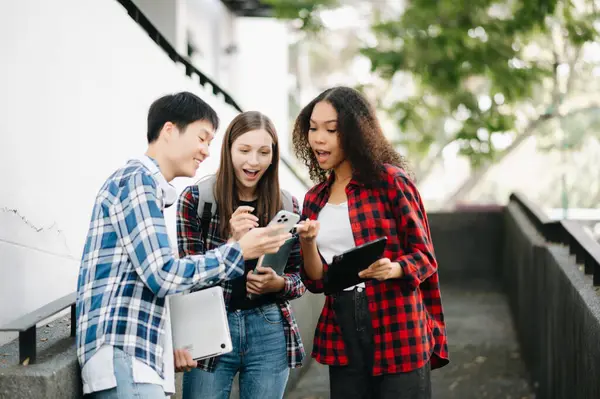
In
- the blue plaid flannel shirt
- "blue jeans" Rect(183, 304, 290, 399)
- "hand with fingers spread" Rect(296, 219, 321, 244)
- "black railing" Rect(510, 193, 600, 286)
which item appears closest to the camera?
the blue plaid flannel shirt

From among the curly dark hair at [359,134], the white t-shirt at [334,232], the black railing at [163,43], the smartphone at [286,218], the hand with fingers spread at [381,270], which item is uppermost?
the black railing at [163,43]

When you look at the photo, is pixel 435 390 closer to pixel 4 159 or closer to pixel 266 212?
pixel 266 212

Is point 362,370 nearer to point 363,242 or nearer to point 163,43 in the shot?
point 363,242

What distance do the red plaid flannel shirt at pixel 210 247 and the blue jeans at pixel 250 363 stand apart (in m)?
0.05

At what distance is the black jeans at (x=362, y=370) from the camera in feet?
11.2

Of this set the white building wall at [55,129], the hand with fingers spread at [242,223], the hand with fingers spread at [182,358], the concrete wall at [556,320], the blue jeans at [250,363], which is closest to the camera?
the hand with fingers spread at [182,358]

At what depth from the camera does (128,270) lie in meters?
2.65

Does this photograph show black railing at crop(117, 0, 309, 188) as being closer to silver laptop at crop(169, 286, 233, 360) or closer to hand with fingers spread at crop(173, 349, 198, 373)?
silver laptop at crop(169, 286, 233, 360)

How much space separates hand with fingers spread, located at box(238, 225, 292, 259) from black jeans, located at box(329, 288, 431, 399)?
69 centimetres

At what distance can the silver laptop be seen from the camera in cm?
295

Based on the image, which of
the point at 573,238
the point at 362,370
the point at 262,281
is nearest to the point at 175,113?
the point at 262,281

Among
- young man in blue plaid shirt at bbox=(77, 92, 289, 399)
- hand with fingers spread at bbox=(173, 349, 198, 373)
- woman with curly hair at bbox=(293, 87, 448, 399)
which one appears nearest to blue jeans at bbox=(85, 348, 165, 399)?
young man in blue plaid shirt at bbox=(77, 92, 289, 399)

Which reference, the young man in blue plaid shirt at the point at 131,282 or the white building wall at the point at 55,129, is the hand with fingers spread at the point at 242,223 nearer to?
the young man in blue plaid shirt at the point at 131,282

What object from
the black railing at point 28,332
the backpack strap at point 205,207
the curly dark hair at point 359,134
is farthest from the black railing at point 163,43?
the black railing at point 28,332
